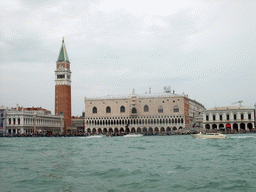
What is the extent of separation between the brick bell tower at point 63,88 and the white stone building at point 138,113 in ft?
38.4

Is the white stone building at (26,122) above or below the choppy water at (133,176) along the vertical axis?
above

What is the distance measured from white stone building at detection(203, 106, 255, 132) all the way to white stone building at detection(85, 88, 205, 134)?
572 centimetres

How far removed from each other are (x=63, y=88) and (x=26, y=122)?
19522 millimetres

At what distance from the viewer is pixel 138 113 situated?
317ft

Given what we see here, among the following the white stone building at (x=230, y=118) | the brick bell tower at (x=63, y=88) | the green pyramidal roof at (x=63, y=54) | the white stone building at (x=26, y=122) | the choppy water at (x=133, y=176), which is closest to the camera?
the choppy water at (x=133, y=176)

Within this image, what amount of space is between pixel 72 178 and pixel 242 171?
329 inches

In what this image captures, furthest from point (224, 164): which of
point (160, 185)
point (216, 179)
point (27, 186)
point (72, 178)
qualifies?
point (27, 186)

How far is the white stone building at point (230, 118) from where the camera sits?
91562 millimetres

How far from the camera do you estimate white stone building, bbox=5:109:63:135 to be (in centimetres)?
9319

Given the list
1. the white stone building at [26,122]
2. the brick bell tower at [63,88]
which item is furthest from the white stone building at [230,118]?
the white stone building at [26,122]

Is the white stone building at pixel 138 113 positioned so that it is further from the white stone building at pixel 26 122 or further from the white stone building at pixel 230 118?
the white stone building at pixel 26 122

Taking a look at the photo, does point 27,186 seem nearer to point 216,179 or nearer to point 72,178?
point 72,178

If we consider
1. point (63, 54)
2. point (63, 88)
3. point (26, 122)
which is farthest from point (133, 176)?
point (63, 54)

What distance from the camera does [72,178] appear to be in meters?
16.7
